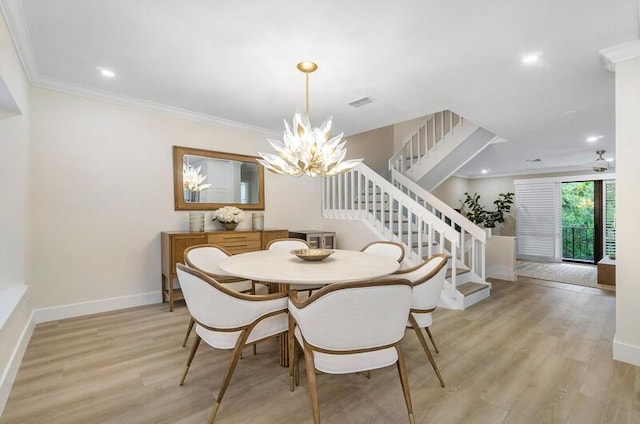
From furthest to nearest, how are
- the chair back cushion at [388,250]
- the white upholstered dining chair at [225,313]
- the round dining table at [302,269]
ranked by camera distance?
the chair back cushion at [388,250], the round dining table at [302,269], the white upholstered dining chair at [225,313]

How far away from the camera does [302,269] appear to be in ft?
6.75

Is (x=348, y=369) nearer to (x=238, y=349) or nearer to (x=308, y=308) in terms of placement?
(x=308, y=308)

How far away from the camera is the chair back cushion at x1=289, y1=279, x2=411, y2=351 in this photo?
1361mm

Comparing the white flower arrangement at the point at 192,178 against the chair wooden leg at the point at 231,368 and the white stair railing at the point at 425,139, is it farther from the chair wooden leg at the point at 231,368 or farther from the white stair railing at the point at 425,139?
the white stair railing at the point at 425,139

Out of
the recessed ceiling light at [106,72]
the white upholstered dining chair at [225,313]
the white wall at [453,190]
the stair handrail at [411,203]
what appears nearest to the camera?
the white upholstered dining chair at [225,313]

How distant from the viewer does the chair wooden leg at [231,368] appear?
5.20 feet

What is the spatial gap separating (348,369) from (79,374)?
6.44ft

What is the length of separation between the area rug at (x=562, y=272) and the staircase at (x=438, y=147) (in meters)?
2.57

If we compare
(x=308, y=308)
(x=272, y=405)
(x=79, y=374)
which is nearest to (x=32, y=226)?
(x=79, y=374)

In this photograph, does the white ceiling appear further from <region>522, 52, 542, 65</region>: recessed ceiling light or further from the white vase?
the white vase

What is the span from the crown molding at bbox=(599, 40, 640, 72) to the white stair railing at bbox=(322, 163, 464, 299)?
2010 mm

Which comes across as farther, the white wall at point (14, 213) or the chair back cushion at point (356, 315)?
the white wall at point (14, 213)

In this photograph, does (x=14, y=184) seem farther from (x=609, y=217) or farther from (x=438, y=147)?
(x=609, y=217)

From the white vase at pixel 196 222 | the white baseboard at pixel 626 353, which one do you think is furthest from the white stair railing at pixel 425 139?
the white vase at pixel 196 222
